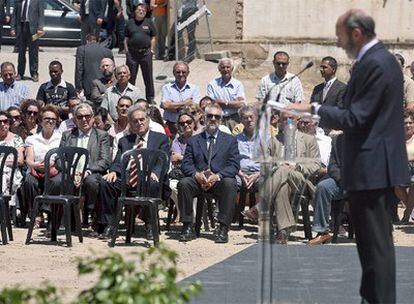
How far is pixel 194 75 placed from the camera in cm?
2338

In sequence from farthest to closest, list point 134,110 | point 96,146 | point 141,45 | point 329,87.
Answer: point 141,45 < point 329,87 < point 96,146 < point 134,110

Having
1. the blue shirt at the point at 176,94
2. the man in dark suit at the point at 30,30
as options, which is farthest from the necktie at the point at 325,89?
the man in dark suit at the point at 30,30

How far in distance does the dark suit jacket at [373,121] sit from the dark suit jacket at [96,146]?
6710mm

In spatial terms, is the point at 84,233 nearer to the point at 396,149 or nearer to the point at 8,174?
the point at 8,174

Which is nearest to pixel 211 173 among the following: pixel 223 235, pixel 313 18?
pixel 223 235

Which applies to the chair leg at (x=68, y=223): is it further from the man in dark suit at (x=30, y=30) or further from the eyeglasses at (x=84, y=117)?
the man in dark suit at (x=30, y=30)

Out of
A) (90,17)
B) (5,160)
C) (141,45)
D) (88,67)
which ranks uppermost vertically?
(90,17)

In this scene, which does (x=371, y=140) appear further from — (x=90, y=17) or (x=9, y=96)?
(x=90, y=17)

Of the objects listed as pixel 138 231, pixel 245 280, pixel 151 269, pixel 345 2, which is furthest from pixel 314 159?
pixel 345 2

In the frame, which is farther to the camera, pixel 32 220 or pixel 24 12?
pixel 24 12

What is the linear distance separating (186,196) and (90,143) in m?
1.28

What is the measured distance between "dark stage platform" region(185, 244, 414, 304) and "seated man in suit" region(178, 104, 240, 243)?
63.6 inches

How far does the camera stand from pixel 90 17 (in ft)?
82.4

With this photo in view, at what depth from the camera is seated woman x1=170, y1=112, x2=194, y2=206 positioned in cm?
1549
